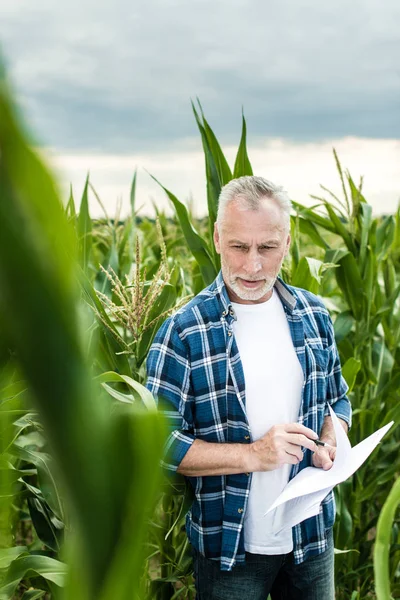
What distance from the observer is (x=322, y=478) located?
1.32 metres

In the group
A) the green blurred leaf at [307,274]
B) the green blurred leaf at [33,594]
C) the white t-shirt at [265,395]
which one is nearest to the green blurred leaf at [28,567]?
the green blurred leaf at [33,594]

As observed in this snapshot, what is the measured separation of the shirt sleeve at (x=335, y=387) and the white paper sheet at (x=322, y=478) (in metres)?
0.29

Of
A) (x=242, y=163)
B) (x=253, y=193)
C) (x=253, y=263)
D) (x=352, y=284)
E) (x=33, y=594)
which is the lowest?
(x=33, y=594)

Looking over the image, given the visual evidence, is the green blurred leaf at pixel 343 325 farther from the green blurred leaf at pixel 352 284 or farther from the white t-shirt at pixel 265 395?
the white t-shirt at pixel 265 395

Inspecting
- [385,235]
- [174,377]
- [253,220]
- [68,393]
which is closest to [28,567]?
[174,377]

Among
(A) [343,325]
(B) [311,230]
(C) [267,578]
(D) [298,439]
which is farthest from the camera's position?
(B) [311,230]

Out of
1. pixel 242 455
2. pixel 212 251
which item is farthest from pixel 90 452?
pixel 212 251

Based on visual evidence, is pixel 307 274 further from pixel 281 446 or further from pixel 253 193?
pixel 281 446

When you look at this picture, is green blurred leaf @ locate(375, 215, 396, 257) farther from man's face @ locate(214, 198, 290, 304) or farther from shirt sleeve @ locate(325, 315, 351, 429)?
man's face @ locate(214, 198, 290, 304)

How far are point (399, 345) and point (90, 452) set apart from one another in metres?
2.58

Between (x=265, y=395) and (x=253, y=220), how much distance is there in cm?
38

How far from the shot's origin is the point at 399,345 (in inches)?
101

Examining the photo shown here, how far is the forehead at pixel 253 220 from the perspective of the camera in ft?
4.68

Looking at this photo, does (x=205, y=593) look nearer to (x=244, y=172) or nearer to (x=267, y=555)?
(x=267, y=555)
